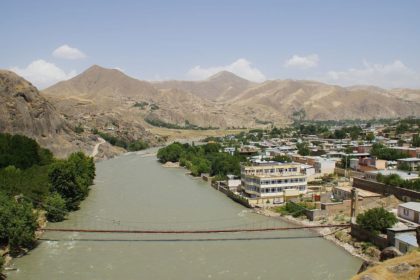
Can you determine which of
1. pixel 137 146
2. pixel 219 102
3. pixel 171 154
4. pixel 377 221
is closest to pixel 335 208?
pixel 377 221

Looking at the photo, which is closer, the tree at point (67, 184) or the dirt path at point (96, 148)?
the tree at point (67, 184)

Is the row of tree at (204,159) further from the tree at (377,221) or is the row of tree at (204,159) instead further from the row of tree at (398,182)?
the tree at (377,221)

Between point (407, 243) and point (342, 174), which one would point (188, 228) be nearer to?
point (407, 243)

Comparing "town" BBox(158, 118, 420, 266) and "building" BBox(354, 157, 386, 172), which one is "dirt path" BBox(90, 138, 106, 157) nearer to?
"town" BBox(158, 118, 420, 266)

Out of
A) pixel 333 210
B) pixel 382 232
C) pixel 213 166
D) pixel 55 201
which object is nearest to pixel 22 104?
pixel 213 166

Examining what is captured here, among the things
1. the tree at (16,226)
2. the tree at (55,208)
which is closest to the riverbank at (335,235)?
the tree at (55,208)

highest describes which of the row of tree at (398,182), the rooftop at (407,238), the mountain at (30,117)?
the mountain at (30,117)

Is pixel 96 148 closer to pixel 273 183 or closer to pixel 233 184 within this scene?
pixel 233 184
